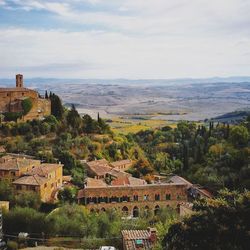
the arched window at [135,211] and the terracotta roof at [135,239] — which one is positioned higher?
the terracotta roof at [135,239]

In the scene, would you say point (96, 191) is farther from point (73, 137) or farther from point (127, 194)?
point (73, 137)

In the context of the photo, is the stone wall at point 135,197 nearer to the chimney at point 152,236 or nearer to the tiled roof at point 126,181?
the tiled roof at point 126,181

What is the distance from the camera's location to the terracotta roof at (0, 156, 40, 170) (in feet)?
110

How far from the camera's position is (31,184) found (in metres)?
31.0

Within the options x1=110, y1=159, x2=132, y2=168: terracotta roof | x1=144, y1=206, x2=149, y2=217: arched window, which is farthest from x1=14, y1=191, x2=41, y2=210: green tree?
x1=110, y1=159, x2=132, y2=168: terracotta roof

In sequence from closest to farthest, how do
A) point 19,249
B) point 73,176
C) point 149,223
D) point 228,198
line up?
1. point 228,198
2. point 19,249
3. point 149,223
4. point 73,176

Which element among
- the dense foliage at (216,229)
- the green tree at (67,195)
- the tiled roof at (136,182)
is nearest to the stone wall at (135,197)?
the green tree at (67,195)

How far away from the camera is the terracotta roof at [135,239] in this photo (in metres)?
21.4

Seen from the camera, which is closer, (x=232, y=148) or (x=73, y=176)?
(x=73, y=176)

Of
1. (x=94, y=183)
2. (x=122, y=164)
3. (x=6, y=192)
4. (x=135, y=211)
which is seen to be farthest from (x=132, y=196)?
(x=6, y=192)

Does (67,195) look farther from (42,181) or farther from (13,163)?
(13,163)

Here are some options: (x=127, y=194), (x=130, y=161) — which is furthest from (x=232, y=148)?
(x=127, y=194)

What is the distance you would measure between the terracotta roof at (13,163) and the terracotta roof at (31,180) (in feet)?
5.70

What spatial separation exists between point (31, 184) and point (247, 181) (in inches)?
635
